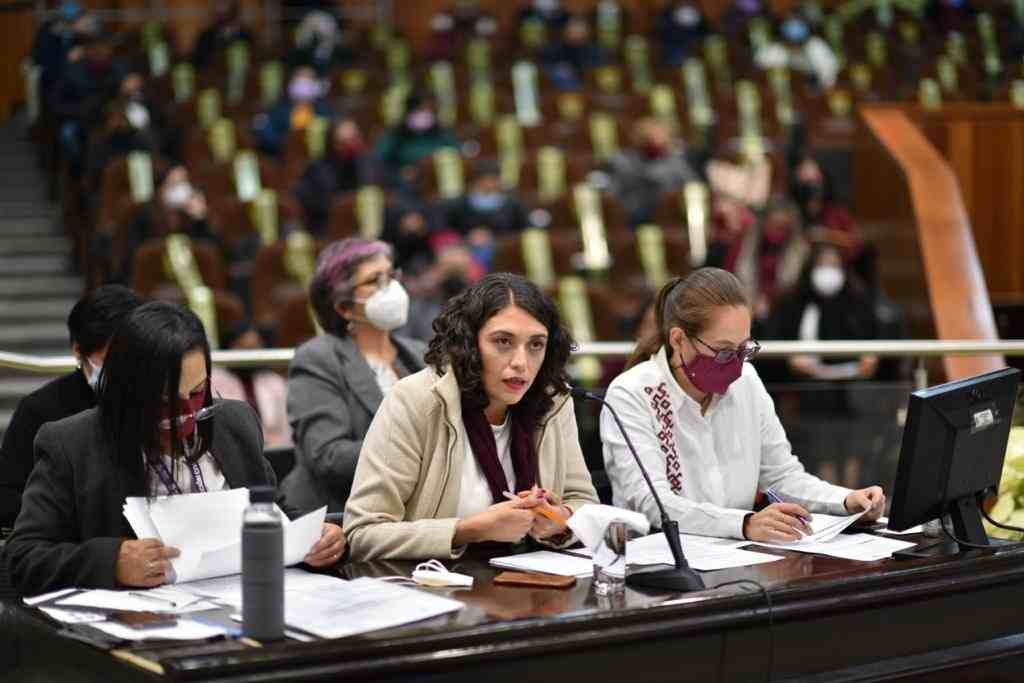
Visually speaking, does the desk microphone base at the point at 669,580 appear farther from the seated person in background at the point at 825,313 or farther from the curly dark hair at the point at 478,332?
the seated person in background at the point at 825,313

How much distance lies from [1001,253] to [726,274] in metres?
4.57

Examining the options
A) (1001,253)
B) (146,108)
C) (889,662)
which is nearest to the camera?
(889,662)

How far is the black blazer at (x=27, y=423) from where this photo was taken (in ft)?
10.2

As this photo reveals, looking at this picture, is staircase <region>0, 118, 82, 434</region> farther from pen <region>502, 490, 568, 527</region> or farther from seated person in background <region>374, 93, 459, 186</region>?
pen <region>502, 490, 568, 527</region>

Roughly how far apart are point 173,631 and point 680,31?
35.3 ft

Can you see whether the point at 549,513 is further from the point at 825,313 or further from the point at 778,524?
the point at 825,313

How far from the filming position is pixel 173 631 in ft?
7.62

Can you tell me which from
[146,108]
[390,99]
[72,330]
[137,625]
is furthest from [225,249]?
[137,625]

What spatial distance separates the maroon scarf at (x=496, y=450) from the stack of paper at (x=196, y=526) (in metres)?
0.44

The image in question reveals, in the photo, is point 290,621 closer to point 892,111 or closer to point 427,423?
point 427,423

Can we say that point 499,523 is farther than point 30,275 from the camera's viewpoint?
No

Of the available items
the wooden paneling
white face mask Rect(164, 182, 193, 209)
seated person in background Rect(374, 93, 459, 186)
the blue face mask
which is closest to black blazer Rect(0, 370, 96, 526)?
the wooden paneling

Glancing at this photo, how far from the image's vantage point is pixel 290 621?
236cm

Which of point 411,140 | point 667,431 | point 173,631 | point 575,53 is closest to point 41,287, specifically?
point 411,140
